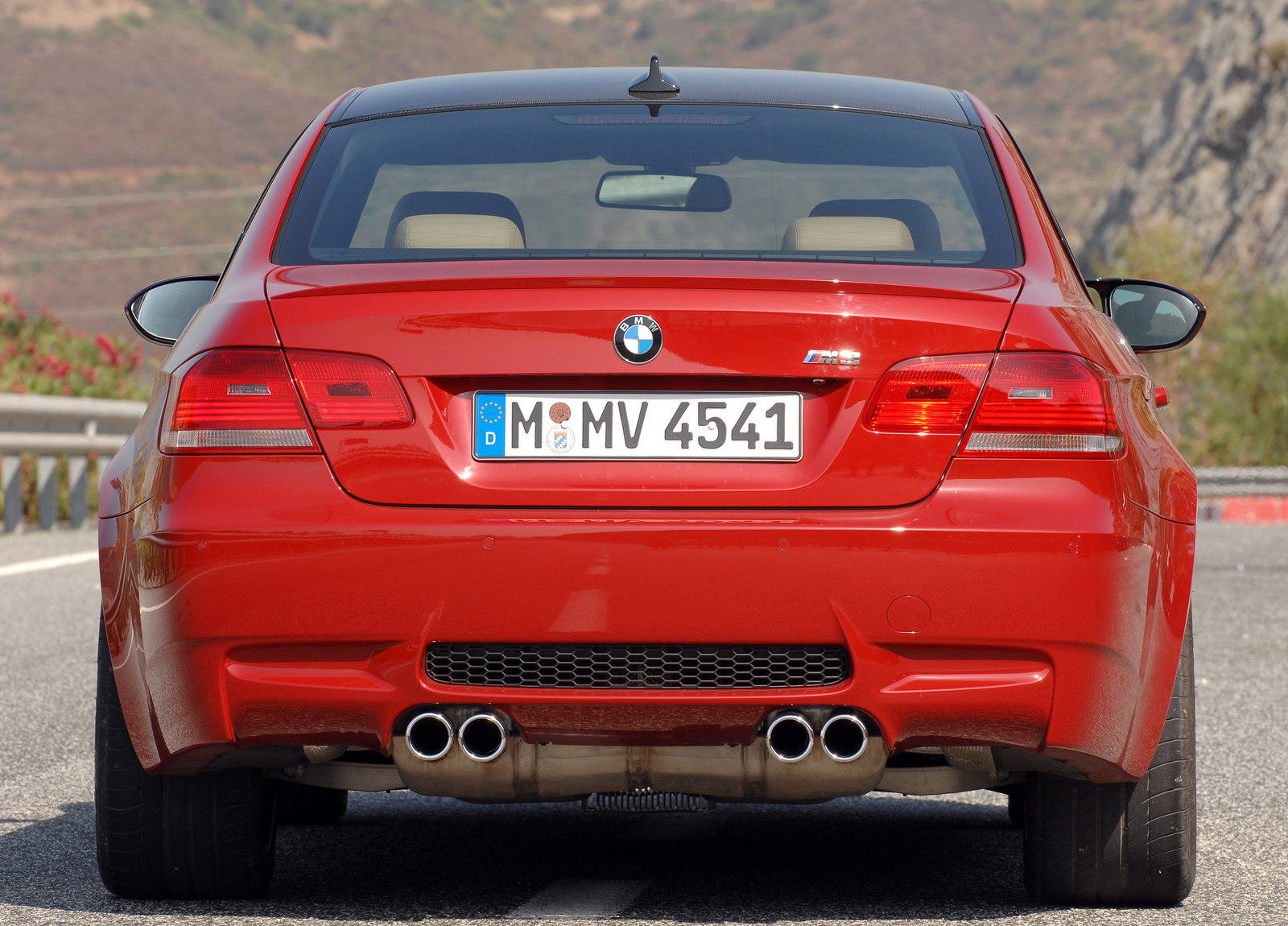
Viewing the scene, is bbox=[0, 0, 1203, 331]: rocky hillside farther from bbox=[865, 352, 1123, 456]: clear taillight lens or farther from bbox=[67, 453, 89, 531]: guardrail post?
bbox=[865, 352, 1123, 456]: clear taillight lens

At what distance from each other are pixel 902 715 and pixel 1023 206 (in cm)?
113

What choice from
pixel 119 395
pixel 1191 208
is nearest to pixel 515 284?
pixel 119 395

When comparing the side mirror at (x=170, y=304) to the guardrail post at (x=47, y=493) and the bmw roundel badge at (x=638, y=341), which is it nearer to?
the bmw roundel badge at (x=638, y=341)

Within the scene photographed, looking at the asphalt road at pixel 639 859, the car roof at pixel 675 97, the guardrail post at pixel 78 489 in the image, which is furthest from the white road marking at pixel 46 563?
the car roof at pixel 675 97

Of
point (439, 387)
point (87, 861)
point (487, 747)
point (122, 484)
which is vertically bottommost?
point (87, 861)

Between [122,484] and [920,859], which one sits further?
[920,859]

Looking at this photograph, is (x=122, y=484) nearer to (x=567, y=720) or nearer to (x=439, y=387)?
(x=439, y=387)

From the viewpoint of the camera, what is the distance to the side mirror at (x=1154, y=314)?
14.3 feet

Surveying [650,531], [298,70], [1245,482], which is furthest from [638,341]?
[298,70]

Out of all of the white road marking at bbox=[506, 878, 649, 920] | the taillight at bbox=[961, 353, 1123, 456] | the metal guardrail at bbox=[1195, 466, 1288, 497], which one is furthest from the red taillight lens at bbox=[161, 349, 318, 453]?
the metal guardrail at bbox=[1195, 466, 1288, 497]

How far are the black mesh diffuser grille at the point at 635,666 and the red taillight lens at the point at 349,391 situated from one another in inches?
16.8

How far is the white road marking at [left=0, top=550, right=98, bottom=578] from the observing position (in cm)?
1066

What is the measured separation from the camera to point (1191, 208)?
1993 inches

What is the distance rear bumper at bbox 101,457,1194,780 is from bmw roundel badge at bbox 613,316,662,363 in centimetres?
29
